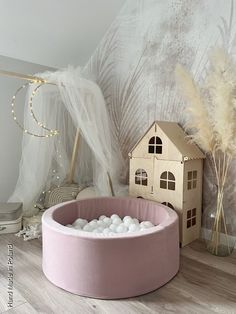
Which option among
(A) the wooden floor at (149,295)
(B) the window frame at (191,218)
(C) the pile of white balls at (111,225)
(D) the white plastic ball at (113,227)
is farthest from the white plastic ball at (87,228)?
(B) the window frame at (191,218)

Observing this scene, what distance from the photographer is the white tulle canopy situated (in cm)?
250

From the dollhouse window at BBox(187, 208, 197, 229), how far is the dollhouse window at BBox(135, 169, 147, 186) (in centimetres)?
48

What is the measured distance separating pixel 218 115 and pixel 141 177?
92cm

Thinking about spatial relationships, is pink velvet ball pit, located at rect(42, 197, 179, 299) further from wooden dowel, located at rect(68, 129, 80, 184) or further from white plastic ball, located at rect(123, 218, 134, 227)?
wooden dowel, located at rect(68, 129, 80, 184)

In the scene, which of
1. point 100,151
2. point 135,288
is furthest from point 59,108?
point 135,288

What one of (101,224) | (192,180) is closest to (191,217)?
(192,180)

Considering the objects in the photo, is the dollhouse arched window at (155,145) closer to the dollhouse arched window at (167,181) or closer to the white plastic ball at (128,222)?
the dollhouse arched window at (167,181)

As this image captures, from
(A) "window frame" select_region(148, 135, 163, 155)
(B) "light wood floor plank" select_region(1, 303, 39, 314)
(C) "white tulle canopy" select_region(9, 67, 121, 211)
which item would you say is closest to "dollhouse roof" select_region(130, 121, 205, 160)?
(A) "window frame" select_region(148, 135, 163, 155)

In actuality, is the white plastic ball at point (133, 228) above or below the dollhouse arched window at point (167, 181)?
below

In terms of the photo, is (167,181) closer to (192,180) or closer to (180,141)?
(192,180)

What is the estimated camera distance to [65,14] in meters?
2.84

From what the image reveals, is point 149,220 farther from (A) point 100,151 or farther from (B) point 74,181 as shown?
(B) point 74,181

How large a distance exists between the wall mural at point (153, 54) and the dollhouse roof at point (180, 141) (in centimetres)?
18

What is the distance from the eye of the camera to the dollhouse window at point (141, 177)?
247 cm
